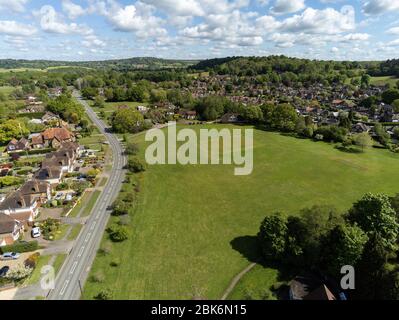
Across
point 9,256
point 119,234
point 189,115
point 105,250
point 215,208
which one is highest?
point 189,115

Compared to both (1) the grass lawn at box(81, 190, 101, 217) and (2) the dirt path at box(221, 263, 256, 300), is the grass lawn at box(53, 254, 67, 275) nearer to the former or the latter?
(1) the grass lawn at box(81, 190, 101, 217)

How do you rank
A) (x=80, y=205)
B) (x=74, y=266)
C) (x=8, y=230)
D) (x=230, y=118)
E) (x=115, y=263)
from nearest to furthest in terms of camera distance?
1. (x=74, y=266)
2. (x=115, y=263)
3. (x=8, y=230)
4. (x=80, y=205)
5. (x=230, y=118)

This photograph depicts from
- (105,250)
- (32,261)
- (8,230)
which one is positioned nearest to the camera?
(32,261)

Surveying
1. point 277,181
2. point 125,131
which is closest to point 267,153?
point 277,181

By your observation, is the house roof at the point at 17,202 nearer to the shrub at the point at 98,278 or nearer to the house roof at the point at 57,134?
the shrub at the point at 98,278

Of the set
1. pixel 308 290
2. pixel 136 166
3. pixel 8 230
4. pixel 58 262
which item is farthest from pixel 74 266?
pixel 136 166

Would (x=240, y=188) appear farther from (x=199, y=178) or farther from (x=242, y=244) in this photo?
(x=242, y=244)

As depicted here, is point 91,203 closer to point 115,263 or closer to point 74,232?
point 74,232
